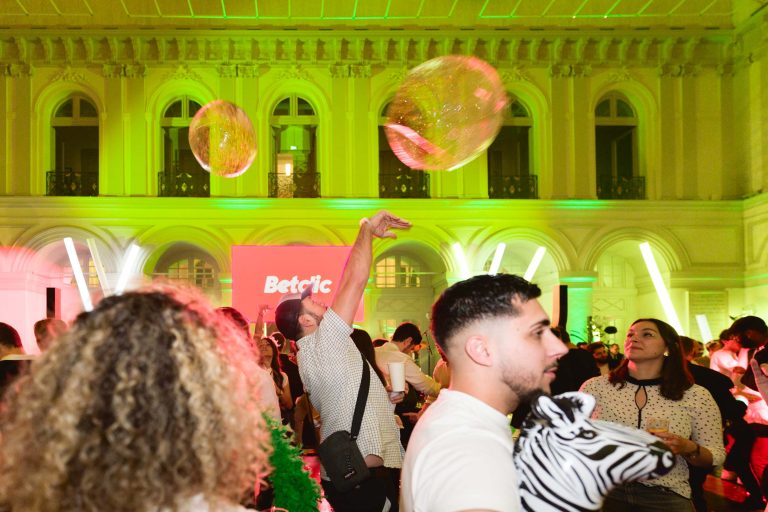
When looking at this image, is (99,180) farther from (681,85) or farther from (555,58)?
(681,85)

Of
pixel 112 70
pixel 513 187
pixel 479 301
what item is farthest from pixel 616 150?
pixel 479 301

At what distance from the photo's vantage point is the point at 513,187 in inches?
733

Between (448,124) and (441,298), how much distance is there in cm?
356

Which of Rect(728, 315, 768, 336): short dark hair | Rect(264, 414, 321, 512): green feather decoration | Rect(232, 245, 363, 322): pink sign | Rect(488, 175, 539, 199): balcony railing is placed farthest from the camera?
Rect(488, 175, 539, 199): balcony railing

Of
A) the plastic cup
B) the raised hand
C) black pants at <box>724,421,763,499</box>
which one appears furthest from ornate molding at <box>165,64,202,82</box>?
the plastic cup

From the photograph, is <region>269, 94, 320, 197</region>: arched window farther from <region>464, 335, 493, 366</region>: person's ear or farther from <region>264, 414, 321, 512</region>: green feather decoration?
<region>464, 335, 493, 366</region>: person's ear

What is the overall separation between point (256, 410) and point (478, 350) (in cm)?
79

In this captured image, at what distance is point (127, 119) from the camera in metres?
17.7

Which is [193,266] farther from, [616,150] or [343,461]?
[343,461]

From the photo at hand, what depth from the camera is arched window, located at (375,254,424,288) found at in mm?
20797

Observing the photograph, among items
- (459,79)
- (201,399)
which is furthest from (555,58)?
(201,399)

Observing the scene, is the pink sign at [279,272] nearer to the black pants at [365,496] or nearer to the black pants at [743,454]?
the black pants at [743,454]

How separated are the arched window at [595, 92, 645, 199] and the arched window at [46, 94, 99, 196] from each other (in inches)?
467

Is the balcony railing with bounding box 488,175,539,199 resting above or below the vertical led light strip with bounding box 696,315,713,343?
above
